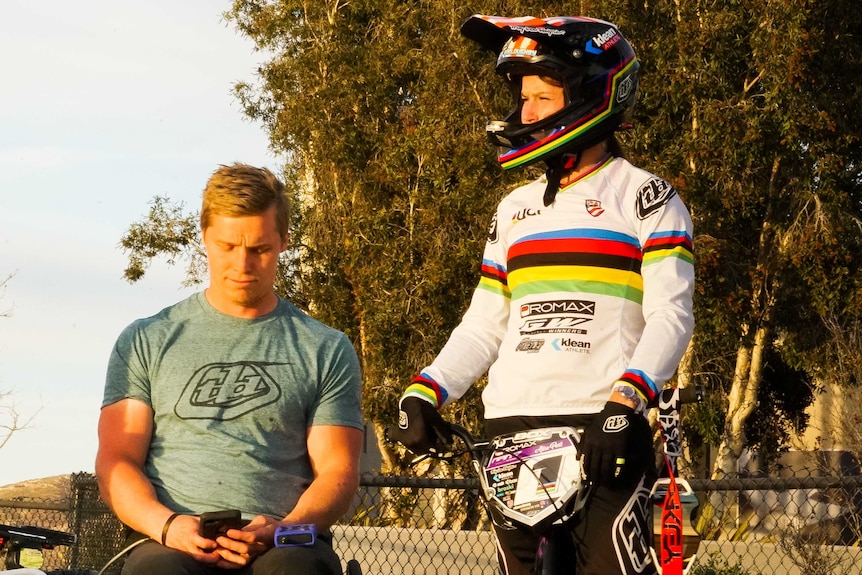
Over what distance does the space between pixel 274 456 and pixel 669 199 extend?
56.7 inches

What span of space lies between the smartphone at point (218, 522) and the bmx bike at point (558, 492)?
51 cm

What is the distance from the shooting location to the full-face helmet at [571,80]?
4.16m

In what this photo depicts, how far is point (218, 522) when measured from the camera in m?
3.61

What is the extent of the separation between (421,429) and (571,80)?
47.8 inches

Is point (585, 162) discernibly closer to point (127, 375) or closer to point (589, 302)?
point (589, 302)

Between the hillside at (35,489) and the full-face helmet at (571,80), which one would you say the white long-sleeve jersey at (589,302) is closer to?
the full-face helmet at (571,80)

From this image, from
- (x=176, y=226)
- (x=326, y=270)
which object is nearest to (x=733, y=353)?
(x=326, y=270)

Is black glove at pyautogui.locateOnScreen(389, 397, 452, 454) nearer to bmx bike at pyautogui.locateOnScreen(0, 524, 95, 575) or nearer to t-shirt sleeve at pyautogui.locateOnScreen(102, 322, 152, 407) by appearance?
t-shirt sleeve at pyautogui.locateOnScreen(102, 322, 152, 407)

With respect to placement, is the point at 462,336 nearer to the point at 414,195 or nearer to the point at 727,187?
the point at 727,187

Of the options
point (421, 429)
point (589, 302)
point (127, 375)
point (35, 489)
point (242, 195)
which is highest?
point (35, 489)

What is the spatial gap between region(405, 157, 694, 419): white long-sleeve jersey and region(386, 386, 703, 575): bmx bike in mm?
117

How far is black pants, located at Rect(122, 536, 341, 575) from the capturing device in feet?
11.7

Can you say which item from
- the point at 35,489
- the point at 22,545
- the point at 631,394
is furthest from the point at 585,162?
A: the point at 35,489

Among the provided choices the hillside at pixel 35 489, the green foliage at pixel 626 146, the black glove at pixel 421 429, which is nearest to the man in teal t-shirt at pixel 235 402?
the black glove at pixel 421 429
